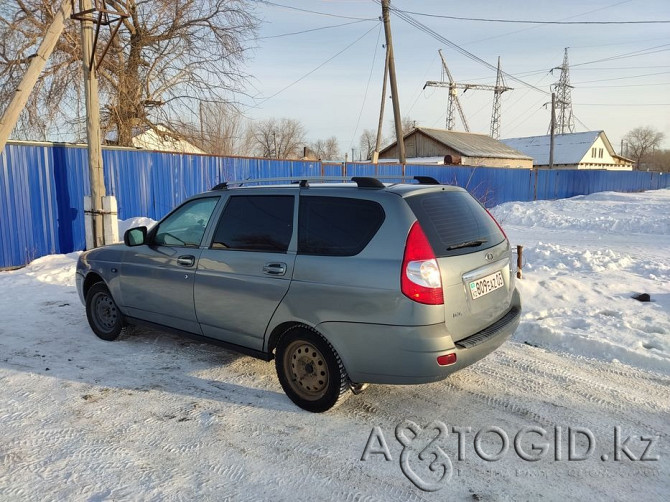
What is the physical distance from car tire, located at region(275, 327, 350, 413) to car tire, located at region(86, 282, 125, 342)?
7.63 ft

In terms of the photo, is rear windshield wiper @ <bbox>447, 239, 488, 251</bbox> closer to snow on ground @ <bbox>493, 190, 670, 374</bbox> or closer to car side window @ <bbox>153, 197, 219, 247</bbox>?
snow on ground @ <bbox>493, 190, 670, 374</bbox>

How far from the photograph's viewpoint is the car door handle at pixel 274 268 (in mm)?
3504

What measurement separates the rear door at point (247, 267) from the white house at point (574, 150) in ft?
200

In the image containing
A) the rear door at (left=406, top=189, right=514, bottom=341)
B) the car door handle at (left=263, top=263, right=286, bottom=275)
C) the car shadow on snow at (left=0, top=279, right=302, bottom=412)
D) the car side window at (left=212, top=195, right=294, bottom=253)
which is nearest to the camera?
the rear door at (left=406, top=189, right=514, bottom=341)

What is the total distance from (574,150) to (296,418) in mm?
66896

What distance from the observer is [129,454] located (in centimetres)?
293

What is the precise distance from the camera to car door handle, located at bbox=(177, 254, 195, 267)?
163 inches

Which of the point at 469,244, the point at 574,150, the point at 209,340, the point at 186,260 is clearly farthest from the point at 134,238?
the point at 574,150

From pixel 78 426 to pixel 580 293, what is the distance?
607 centimetres

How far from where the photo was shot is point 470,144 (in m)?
45.6

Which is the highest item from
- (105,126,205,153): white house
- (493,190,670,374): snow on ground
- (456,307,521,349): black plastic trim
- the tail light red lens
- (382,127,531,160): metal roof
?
(382,127,531,160): metal roof

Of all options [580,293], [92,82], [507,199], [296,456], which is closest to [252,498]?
[296,456]

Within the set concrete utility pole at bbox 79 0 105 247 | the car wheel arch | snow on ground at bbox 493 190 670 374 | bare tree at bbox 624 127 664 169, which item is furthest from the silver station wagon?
bare tree at bbox 624 127 664 169

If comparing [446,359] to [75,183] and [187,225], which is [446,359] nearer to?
[187,225]
